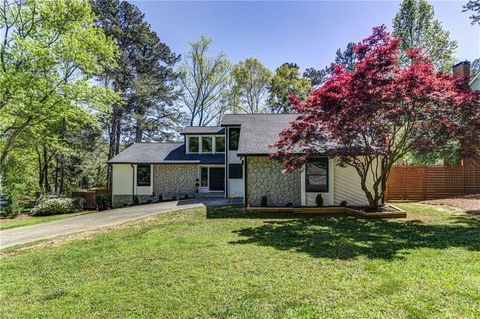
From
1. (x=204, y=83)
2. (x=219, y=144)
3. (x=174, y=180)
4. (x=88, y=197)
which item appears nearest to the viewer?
(x=174, y=180)

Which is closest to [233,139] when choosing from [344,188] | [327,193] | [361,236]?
[327,193]

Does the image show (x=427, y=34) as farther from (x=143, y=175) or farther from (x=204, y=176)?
(x=143, y=175)

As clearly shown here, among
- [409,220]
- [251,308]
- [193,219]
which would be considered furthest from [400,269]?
[193,219]

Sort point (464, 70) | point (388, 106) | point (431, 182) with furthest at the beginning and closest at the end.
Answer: point (464, 70) < point (431, 182) < point (388, 106)

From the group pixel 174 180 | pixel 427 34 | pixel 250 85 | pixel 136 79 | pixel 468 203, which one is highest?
pixel 427 34

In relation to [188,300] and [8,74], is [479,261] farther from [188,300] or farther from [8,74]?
[8,74]

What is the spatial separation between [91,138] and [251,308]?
2572 centimetres

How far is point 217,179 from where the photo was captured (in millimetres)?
19641

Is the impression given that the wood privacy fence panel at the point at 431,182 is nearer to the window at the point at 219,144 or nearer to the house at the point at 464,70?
the house at the point at 464,70

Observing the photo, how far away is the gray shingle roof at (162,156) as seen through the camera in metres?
18.9

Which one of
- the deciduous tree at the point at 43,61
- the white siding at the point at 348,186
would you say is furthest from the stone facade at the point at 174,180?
the white siding at the point at 348,186

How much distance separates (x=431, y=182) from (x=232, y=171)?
11669 mm

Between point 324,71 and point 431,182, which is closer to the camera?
point 431,182

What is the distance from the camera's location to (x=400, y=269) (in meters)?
4.61
